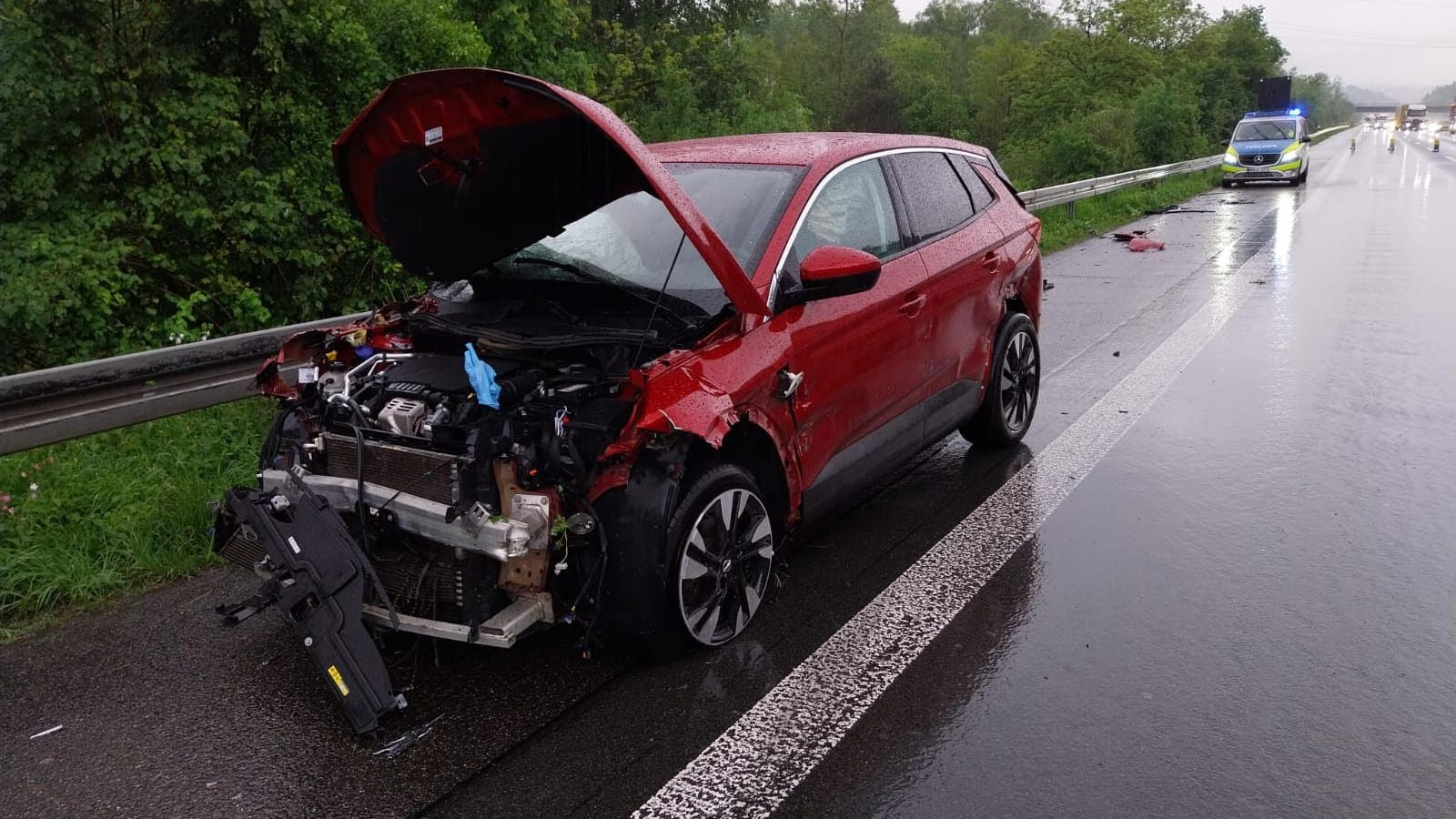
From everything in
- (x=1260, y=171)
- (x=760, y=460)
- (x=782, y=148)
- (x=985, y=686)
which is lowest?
(x=1260, y=171)

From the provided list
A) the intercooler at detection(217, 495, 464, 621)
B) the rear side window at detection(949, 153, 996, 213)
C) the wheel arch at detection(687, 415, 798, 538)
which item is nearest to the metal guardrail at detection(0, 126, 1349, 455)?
the intercooler at detection(217, 495, 464, 621)

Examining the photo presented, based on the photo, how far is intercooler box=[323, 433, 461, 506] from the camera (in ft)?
10.6

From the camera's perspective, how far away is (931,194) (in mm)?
5223

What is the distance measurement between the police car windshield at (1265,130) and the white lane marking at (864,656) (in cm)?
2584

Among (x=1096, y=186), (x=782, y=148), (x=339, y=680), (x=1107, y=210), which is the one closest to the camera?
(x=339, y=680)

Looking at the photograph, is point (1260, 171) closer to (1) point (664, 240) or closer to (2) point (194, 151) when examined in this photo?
(2) point (194, 151)

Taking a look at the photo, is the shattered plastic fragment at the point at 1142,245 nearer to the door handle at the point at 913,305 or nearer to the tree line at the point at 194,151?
the tree line at the point at 194,151

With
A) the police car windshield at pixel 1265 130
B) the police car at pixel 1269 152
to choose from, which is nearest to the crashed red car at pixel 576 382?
the police car at pixel 1269 152

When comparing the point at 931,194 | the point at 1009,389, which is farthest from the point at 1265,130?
the point at 931,194

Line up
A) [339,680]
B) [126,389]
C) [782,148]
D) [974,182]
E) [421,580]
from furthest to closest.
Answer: [974,182], [126,389], [782,148], [421,580], [339,680]

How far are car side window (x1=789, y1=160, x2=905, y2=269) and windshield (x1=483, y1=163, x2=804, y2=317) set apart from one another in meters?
0.15

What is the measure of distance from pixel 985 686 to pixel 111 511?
405 centimetres

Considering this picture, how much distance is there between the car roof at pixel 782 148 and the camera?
14.7 ft

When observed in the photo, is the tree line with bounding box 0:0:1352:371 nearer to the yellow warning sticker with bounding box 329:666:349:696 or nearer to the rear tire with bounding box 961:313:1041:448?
the yellow warning sticker with bounding box 329:666:349:696
